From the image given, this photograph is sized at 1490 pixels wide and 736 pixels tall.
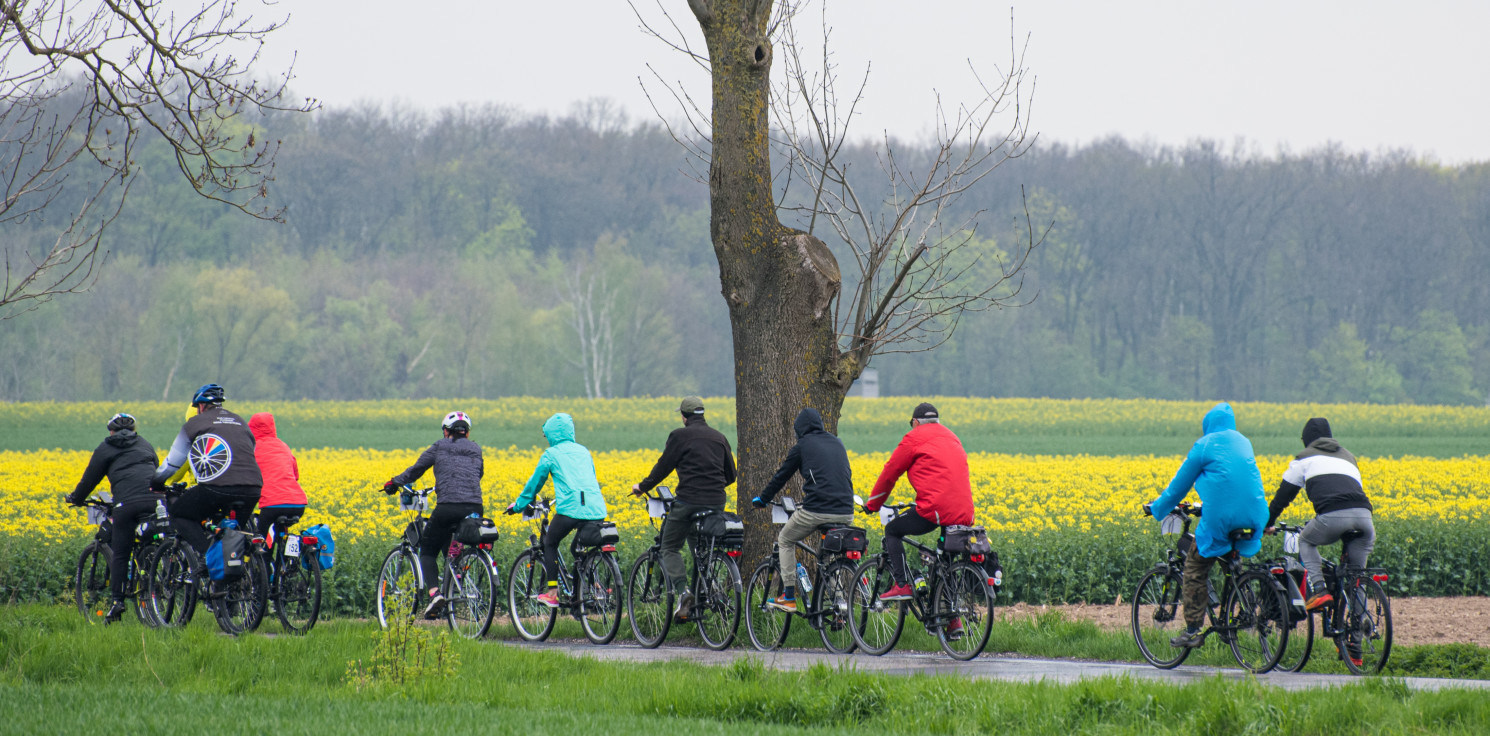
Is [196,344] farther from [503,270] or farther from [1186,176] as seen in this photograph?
[1186,176]

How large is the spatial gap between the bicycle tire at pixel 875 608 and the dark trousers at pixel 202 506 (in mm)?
4621

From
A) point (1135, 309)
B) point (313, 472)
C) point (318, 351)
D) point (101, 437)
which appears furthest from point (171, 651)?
point (1135, 309)

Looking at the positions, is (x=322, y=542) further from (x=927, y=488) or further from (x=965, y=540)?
(x=965, y=540)

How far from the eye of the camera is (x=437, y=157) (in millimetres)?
94000

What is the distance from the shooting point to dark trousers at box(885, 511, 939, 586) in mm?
9328

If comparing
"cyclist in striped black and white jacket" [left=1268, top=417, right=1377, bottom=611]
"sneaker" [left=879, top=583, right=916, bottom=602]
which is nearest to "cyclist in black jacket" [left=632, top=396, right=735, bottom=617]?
"sneaker" [left=879, top=583, right=916, bottom=602]

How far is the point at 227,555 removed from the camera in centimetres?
1002

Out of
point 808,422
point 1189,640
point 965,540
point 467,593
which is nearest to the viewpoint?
point 1189,640

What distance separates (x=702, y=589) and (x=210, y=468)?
3777 mm

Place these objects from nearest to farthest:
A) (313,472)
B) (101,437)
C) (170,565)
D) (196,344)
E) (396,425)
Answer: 1. (170,565)
2. (313,472)
3. (101,437)
4. (396,425)
5. (196,344)


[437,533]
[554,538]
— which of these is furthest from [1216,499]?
[437,533]

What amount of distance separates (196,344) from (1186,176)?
6303 centimetres

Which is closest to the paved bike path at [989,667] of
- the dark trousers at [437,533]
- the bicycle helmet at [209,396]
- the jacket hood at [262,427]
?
the dark trousers at [437,533]

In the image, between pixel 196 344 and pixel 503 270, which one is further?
pixel 503 270
